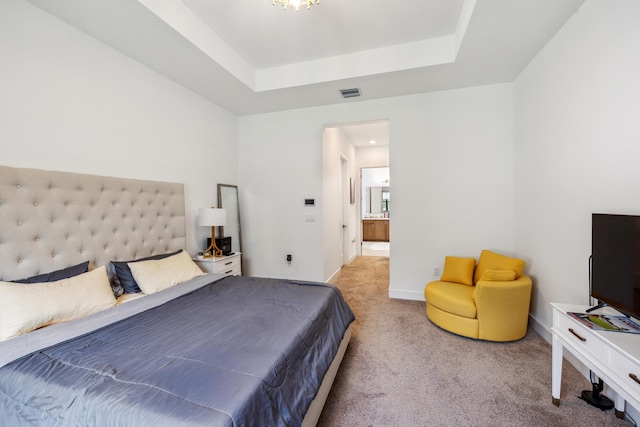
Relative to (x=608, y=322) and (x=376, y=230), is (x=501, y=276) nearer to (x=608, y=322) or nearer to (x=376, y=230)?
(x=608, y=322)

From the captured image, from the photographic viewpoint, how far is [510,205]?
3238mm

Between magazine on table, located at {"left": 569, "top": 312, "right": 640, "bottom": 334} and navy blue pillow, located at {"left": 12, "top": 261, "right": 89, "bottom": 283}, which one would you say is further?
navy blue pillow, located at {"left": 12, "top": 261, "right": 89, "bottom": 283}

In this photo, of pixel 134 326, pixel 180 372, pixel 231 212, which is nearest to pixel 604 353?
pixel 180 372

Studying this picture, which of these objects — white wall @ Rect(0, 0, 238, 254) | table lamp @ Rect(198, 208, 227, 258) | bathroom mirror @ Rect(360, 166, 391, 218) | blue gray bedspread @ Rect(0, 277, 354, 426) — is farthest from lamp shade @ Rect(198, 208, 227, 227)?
bathroom mirror @ Rect(360, 166, 391, 218)

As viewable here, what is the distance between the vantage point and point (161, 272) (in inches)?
92.8

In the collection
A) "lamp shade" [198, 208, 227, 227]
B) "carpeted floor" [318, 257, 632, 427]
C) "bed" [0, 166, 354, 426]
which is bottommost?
"carpeted floor" [318, 257, 632, 427]

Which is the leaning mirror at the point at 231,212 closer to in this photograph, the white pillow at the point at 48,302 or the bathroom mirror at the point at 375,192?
the white pillow at the point at 48,302

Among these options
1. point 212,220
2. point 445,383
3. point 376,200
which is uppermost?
point 376,200

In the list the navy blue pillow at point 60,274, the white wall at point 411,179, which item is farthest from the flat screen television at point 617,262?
the navy blue pillow at point 60,274

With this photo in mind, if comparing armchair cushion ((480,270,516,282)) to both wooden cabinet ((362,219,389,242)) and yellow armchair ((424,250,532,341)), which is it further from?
wooden cabinet ((362,219,389,242))

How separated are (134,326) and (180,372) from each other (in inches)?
28.4

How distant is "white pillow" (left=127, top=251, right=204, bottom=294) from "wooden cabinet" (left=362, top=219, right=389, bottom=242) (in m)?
7.25

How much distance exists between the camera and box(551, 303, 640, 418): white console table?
1.14m

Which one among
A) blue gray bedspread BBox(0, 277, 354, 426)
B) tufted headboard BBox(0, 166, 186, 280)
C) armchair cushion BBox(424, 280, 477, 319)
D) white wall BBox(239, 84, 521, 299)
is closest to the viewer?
blue gray bedspread BBox(0, 277, 354, 426)
